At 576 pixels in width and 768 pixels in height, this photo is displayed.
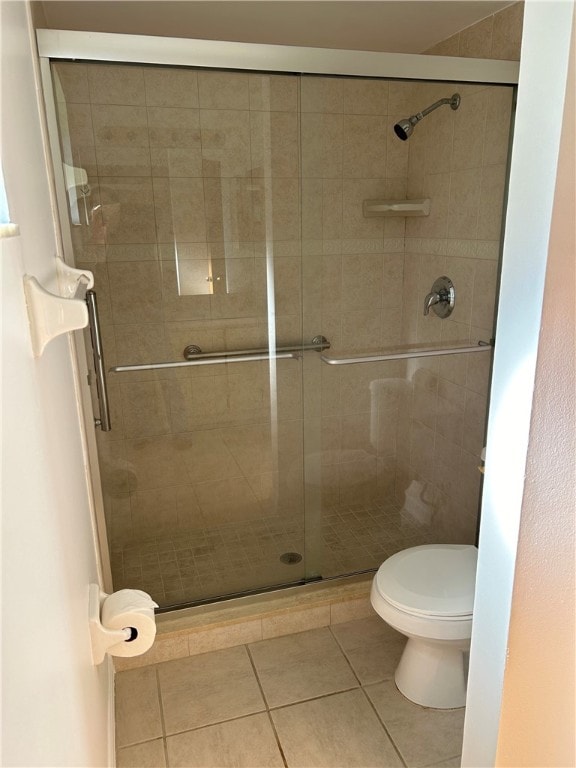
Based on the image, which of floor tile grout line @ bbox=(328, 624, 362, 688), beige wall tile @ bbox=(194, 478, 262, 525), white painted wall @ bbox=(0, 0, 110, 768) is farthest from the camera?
beige wall tile @ bbox=(194, 478, 262, 525)

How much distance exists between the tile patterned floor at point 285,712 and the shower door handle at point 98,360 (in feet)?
2.94

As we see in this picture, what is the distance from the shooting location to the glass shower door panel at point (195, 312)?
6.50 ft

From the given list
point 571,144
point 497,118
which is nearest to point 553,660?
point 571,144

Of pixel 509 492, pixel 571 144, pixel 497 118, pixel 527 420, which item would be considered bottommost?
pixel 509 492

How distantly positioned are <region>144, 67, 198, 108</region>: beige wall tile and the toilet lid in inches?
67.2

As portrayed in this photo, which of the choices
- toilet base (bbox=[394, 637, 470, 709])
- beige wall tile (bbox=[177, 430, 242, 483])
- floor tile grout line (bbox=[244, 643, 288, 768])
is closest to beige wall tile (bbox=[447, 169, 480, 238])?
beige wall tile (bbox=[177, 430, 242, 483])

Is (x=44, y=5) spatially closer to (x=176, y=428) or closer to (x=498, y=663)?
(x=176, y=428)

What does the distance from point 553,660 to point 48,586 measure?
2.97 feet

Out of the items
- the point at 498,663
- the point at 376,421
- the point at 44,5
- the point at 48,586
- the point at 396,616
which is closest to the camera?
the point at 48,586

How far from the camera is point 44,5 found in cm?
195

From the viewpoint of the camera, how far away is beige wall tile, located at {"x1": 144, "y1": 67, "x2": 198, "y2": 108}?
1.81 metres

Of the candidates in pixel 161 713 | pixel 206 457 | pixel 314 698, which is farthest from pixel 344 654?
pixel 206 457

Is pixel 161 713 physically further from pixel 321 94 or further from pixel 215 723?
pixel 321 94

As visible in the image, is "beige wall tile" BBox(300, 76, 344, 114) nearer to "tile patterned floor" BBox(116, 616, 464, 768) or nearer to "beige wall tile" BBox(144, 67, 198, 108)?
"beige wall tile" BBox(144, 67, 198, 108)
